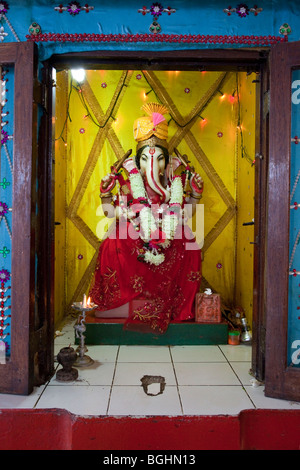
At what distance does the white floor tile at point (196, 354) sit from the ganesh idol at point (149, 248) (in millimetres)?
260

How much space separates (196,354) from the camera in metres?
3.42

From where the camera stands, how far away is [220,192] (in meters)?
4.95

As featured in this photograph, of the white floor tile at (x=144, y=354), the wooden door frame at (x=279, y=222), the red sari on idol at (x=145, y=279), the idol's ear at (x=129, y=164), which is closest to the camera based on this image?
the wooden door frame at (x=279, y=222)

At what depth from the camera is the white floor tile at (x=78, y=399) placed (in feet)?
7.59

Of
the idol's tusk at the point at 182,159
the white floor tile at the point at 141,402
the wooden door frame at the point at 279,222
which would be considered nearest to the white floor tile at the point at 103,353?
the white floor tile at the point at 141,402

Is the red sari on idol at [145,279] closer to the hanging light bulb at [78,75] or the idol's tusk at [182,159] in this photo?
the idol's tusk at [182,159]

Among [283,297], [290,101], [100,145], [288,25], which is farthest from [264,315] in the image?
[100,145]

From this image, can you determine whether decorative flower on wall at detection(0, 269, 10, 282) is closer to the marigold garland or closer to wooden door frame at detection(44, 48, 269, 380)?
wooden door frame at detection(44, 48, 269, 380)

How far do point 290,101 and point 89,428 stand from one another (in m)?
2.39

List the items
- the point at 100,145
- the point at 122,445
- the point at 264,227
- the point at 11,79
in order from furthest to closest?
1. the point at 100,145
2. the point at 264,227
3. the point at 11,79
4. the point at 122,445

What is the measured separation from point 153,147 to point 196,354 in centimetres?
223

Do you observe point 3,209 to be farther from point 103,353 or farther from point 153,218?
point 153,218

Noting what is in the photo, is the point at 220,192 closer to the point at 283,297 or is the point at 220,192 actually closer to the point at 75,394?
the point at 283,297

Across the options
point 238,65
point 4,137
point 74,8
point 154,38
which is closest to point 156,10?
point 154,38
